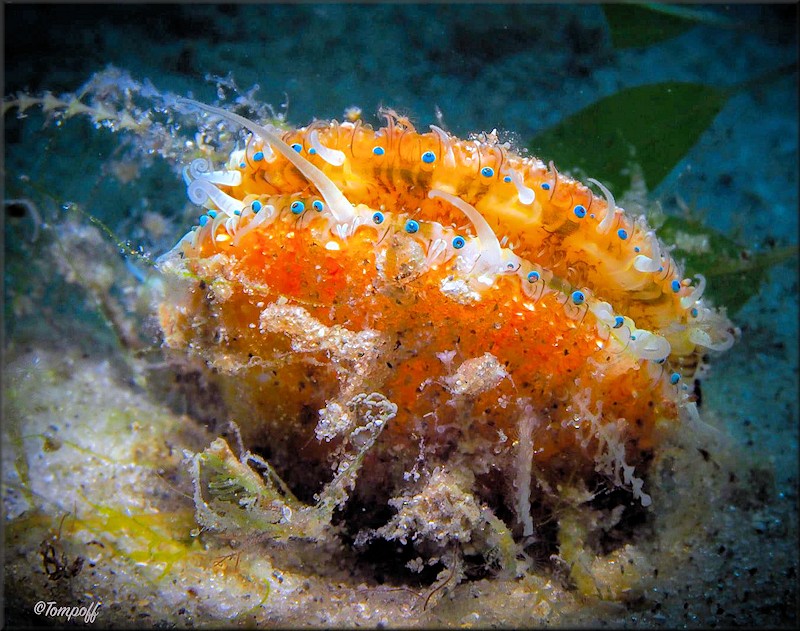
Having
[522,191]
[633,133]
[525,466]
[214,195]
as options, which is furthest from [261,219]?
[633,133]

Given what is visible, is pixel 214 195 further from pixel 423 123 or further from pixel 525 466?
pixel 525 466

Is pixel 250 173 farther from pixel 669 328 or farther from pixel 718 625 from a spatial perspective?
pixel 718 625

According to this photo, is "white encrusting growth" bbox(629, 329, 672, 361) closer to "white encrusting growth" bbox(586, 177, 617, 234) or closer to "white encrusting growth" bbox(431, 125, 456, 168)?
"white encrusting growth" bbox(586, 177, 617, 234)

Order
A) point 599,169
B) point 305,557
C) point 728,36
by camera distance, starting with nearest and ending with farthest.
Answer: point 305,557 → point 599,169 → point 728,36

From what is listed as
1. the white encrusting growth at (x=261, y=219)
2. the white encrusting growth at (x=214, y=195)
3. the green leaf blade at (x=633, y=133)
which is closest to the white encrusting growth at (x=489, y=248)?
the white encrusting growth at (x=261, y=219)

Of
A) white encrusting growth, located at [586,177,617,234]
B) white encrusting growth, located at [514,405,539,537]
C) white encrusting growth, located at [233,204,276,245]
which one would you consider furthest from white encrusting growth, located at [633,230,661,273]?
white encrusting growth, located at [233,204,276,245]

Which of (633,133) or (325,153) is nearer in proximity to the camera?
(325,153)

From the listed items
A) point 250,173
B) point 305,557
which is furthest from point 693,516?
point 250,173
